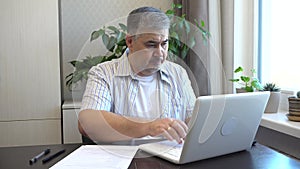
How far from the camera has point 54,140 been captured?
2416mm

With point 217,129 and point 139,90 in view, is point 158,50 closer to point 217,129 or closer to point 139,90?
point 139,90

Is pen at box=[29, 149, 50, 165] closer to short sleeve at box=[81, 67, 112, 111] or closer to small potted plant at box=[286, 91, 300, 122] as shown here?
short sleeve at box=[81, 67, 112, 111]

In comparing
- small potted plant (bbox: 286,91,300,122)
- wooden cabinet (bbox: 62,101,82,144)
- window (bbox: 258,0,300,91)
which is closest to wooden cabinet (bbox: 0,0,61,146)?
wooden cabinet (bbox: 62,101,82,144)

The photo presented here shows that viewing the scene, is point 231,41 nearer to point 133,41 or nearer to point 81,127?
point 133,41

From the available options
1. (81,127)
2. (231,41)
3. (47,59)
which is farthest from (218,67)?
(47,59)

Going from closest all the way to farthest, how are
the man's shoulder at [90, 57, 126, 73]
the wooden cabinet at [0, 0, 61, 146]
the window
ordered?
the man's shoulder at [90, 57, 126, 73]
the window
the wooden cabinet at [0, 0, 61, 146]

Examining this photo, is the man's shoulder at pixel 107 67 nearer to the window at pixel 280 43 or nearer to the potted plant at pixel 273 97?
the potted plant at pixel 273 97

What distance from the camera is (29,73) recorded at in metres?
2.38

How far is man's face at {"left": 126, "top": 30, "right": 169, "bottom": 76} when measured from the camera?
4.11 feet

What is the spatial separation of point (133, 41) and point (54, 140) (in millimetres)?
1374

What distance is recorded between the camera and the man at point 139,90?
4.08ft

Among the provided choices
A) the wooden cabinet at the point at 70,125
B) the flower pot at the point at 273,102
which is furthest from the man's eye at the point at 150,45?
the wooden cabinet at the point at 70,125

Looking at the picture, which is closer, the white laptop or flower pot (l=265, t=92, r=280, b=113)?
the white laptop

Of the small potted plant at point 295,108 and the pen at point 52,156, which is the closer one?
the pen at point 52,156
